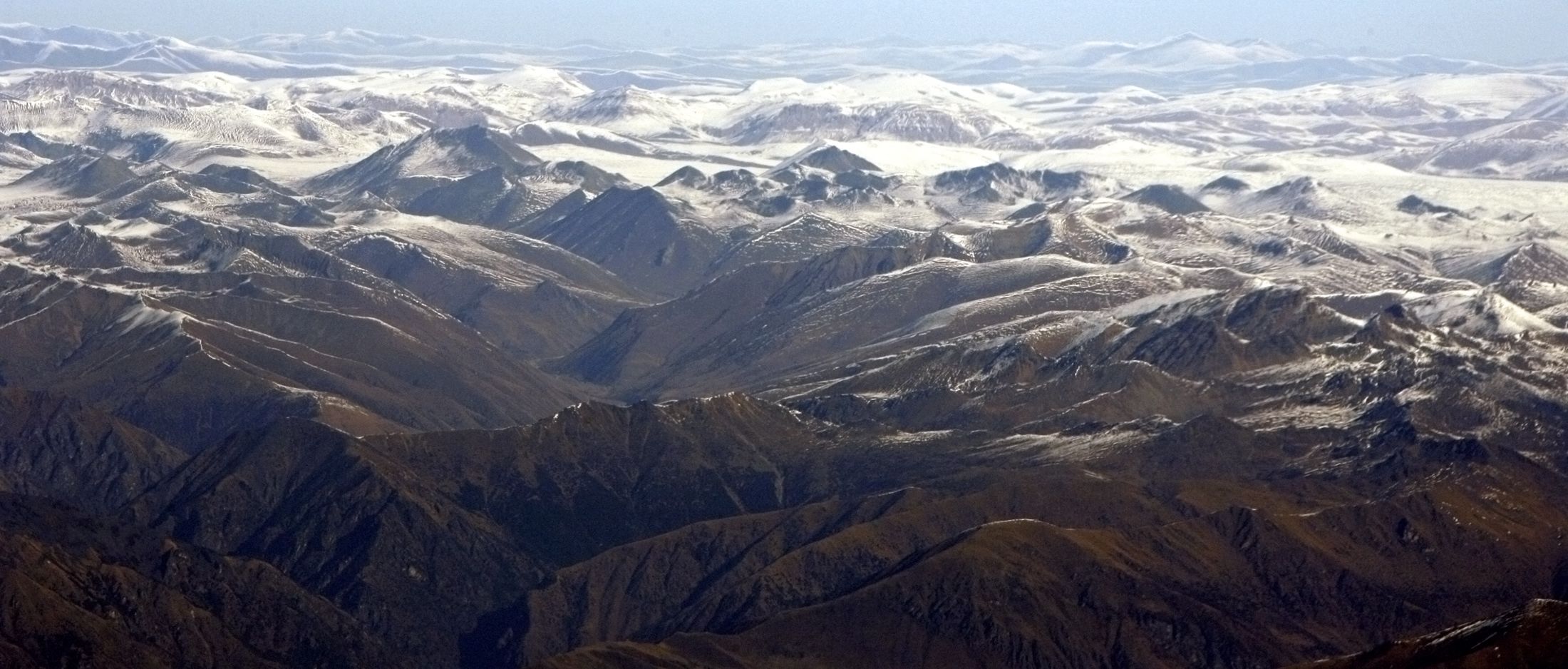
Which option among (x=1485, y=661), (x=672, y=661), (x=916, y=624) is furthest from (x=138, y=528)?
(x=1485, y=661)

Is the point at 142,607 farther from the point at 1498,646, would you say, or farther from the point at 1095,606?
the point at 1498,646

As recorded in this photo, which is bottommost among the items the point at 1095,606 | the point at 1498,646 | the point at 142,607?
the point at 1095,606

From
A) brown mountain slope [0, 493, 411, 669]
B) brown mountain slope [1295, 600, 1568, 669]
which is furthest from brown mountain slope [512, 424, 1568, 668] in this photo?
brown mountain slope [1295, 600, 1568, 669]

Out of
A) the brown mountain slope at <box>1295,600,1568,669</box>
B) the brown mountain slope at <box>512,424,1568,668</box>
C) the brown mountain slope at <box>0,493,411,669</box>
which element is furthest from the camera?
the brown mountain slope at <box>512,424,1568,668</box>

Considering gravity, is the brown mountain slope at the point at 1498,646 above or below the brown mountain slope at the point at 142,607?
above

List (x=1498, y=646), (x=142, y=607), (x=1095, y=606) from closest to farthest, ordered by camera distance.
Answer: (x=1498, y=646) → (x=142, y=607) → (x=1095, y=606)

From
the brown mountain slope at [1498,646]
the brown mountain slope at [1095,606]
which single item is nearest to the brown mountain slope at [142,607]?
the brown mountain slope at [1095,606]

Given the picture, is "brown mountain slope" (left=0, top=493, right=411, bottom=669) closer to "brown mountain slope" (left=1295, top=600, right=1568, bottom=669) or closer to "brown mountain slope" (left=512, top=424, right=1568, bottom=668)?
"brown mountain slope" (left=512, top=424, right=1568, bottom=668)

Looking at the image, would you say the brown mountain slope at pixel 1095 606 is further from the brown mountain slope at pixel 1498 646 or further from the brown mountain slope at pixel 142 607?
the brown mountain slope at pixel 1498 646

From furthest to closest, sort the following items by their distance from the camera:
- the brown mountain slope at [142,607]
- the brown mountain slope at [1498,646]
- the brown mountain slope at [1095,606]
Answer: the brown mountain slope at [1095,606]
the brown mountain slope at [142,607]
the brown mountain slope at [1498,646]

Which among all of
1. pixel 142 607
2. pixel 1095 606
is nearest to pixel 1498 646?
pixel 1095 606

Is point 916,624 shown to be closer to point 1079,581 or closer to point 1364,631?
point 1079,581
